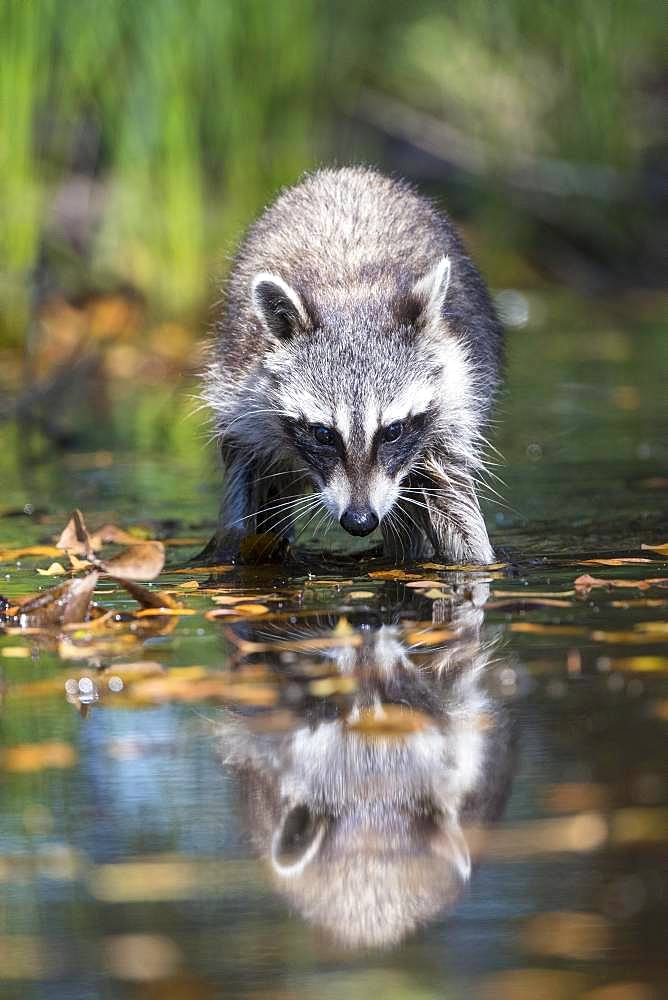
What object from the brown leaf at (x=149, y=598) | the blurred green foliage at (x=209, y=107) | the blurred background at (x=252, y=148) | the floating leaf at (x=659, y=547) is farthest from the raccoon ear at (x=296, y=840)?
the blurred green foliage at (x=209, y=107)

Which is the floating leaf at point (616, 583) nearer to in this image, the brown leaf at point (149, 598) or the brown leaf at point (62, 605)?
the brown leaf at point (149, 598)

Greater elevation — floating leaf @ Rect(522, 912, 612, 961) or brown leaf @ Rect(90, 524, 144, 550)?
brown leaf @ Rect(90, 524, 144, 550)

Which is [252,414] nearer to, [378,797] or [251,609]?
[251,609]

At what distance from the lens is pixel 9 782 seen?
3428 mm

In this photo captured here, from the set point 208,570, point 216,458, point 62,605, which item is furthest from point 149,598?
point 216,458

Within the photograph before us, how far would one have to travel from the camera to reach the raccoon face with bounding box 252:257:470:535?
5555 millimetres

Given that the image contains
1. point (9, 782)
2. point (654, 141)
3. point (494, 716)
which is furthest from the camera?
point (654, 141)

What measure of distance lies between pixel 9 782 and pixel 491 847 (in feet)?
3.29

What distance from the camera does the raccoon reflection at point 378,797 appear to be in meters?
2.81

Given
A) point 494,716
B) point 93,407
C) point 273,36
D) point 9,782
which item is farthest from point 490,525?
point 273,36

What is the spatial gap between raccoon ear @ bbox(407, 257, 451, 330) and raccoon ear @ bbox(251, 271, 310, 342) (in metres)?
0.37

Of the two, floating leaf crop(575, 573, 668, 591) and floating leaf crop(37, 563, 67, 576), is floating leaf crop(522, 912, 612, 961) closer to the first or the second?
floating leaf crop(575, 573, 668, 591)

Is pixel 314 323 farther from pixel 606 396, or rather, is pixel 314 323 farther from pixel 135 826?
pixel 606 396

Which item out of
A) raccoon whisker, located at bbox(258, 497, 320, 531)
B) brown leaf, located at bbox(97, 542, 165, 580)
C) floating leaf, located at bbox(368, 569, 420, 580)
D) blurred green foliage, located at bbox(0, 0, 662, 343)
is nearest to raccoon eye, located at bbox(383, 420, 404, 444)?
raccoon whisker, located at bbox(258, 497, 320, 531)
